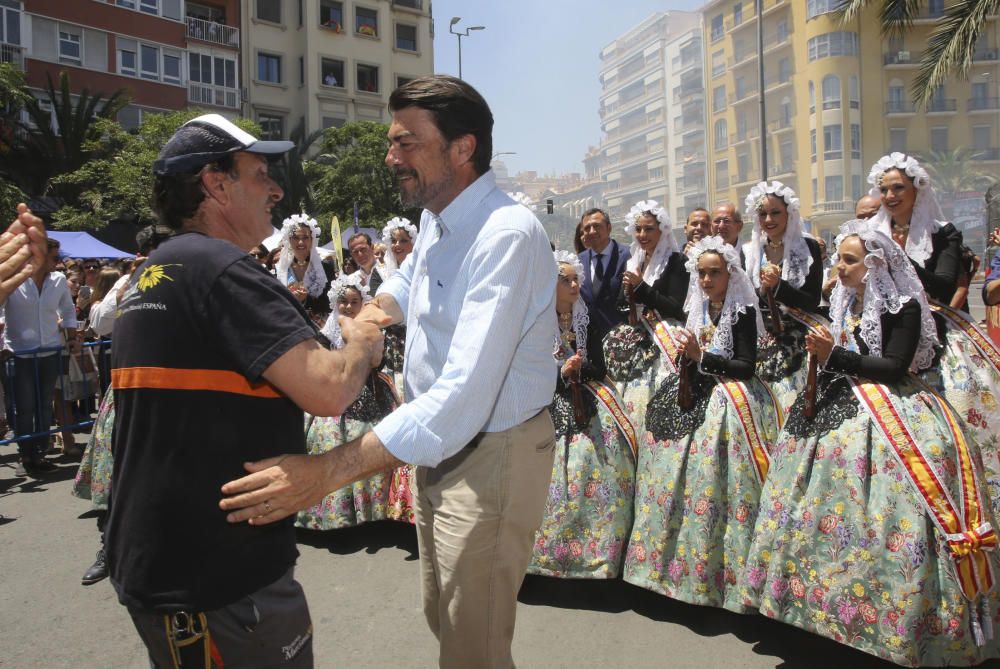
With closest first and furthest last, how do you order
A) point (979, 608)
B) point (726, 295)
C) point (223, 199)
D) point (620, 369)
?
point (223, 199), point (979, 608), point (726, 295), point (620, 369)

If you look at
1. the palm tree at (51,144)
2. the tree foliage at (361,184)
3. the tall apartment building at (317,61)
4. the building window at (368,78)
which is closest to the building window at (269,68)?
the tall apartment building at (317,61)

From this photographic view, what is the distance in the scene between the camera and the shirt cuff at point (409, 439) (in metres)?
1.84

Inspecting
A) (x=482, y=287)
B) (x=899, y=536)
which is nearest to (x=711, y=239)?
(x=899, y=536)

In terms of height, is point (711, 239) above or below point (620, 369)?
above

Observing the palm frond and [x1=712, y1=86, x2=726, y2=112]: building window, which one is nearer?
the palm frond

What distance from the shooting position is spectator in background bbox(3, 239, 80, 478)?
297 inches

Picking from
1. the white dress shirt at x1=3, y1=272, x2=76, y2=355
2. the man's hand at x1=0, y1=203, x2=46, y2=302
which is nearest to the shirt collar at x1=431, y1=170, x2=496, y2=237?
the man's hand at x1=0, y1=203, x2=46, y2=302

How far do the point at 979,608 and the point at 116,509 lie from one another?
122 inches

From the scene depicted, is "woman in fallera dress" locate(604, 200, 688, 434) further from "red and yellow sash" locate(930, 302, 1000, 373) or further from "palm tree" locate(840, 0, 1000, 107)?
"palm tree" locate(840, 0, 1000, 107)

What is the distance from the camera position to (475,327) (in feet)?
6.40

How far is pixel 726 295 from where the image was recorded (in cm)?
420

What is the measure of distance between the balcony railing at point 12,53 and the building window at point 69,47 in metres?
1.41

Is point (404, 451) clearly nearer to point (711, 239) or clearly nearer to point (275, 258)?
point (711, 239)

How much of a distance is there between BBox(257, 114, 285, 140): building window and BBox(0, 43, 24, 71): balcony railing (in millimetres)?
9756
